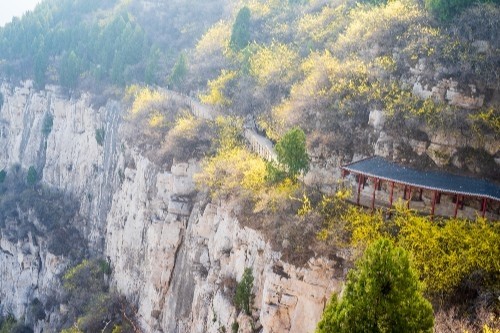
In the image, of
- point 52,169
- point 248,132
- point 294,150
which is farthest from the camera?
point 52,169

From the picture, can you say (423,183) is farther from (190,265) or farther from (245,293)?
(190,265)

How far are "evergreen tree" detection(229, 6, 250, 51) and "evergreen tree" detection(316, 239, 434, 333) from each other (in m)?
46.7

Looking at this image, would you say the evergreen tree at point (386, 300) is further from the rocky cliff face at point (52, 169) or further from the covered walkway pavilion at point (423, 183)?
the rocky cliff face at point (52, 169)

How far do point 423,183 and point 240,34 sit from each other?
36924 millimetres

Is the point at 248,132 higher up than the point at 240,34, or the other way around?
the point at 240,34

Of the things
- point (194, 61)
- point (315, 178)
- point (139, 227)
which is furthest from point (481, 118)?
point (194, 61)

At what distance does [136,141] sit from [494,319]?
39072mm

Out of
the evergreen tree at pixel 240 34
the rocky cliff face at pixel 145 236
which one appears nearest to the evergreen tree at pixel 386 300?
the rocky cliff face at pixel 145 236

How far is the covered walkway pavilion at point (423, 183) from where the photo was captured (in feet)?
90.0

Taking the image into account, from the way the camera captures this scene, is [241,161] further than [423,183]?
Yes

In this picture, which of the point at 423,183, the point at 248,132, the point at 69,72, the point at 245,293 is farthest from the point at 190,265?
the point at 69,72

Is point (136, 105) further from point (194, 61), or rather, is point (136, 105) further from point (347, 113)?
point (347, 113)

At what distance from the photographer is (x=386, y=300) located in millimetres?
16141

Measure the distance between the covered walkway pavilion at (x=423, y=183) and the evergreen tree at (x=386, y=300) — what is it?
1241cm
